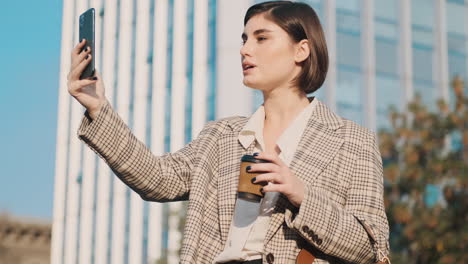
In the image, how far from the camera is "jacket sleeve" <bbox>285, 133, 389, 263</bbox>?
312 centimetres

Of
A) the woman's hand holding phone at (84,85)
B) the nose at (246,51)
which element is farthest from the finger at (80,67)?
the nose at (246,51)

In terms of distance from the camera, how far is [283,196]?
329 centimetres

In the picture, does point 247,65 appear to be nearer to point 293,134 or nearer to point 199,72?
point 293,134

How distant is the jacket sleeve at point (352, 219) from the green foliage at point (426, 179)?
1597 centimetres

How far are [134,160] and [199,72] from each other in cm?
2938

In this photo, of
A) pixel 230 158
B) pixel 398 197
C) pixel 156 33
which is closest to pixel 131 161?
pixel 230 158

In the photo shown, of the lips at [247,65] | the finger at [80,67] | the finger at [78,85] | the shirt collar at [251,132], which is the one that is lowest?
the shirt collar at [251,132]

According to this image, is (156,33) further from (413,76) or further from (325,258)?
(325,258)

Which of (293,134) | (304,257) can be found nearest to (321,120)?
(293,134)

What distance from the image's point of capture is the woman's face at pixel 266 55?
349 cm

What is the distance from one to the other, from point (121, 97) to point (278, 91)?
37112mm

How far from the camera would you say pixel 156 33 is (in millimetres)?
38094

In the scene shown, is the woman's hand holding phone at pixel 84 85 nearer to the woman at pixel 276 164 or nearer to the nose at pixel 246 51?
the woman at pixel 276 164

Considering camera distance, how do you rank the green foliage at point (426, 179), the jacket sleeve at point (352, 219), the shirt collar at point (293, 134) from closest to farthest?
the jacket sleeve at point (352, 219), the shirt collar at point (293, 134), the green foliage at point (426, 179)
